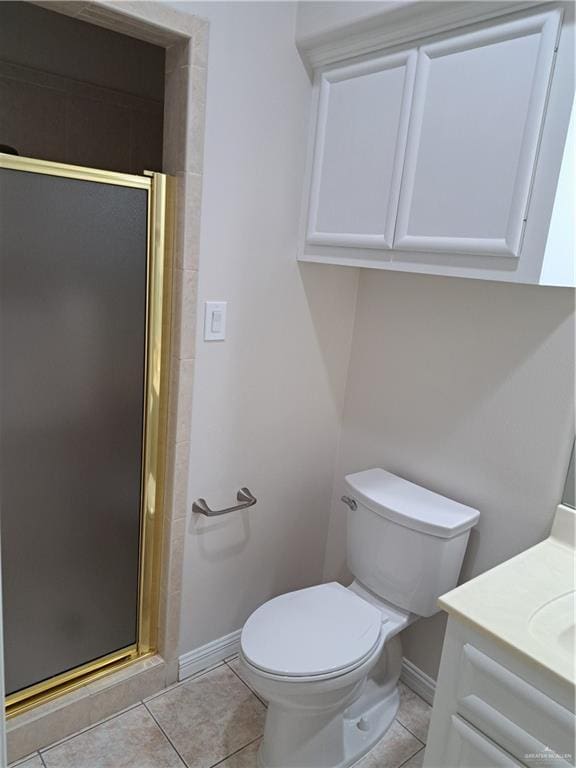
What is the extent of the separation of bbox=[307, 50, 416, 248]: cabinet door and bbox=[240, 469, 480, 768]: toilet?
843 mm

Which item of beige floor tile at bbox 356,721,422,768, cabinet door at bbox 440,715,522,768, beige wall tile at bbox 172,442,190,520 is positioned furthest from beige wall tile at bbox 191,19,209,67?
beige floor tile at bbox 356,721,422,768

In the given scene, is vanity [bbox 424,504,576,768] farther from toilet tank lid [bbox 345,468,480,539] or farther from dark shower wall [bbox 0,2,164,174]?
dark shower wall [bbox 0,2,164,174]

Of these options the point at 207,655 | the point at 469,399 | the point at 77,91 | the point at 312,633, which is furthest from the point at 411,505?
the point at 77,91

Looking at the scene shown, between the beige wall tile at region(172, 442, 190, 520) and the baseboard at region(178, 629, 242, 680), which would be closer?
the beige wall tile at region(172, 442, 190, 520)

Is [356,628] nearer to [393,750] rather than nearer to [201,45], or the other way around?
[393,750]

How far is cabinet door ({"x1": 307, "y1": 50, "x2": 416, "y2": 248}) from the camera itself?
151cm

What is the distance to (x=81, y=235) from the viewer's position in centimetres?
145

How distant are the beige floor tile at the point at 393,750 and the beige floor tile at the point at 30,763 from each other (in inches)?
37.9

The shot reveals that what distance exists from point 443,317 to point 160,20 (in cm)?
117

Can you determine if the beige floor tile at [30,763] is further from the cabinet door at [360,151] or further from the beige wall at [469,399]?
the cabinet door at [360,151]

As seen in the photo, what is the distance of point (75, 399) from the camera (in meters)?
1.53

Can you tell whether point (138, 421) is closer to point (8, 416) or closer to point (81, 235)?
point (8, 416)

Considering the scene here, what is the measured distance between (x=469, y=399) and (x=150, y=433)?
1.03 m

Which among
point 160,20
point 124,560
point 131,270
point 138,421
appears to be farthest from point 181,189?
point 124,560
